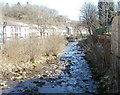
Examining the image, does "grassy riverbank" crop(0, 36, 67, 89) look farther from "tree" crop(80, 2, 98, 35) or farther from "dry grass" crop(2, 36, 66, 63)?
"tree" crop(80, 2, 98, 35)

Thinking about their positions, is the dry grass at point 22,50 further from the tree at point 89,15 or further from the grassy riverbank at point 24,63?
the tree at point 89,15

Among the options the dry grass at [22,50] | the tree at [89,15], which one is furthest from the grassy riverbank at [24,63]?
the tree at [89,15]

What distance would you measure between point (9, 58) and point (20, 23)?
29.2m

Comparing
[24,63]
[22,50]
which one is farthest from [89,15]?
[24,63]

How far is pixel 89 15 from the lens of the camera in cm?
3444

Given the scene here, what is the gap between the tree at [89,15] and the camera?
33.5m

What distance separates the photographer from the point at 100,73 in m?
9.30

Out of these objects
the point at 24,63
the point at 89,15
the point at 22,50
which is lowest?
the point at 24,63

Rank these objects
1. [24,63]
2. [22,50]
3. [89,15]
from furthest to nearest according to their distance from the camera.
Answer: [89,15] < [22,50] < [24,63]

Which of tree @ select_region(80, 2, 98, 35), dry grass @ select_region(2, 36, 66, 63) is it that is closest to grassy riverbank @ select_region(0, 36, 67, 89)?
dry grass @ select_region(2, 36, 66, 63)

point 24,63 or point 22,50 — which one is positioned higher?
point 22,50

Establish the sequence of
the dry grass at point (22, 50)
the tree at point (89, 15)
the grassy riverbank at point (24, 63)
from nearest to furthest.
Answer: the grassy riverbank at point (24, 63) → the dry grass at point (22, 50) → the tree at point (89, 15)

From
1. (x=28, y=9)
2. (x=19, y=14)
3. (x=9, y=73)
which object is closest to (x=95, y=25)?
(x=28, y=9)

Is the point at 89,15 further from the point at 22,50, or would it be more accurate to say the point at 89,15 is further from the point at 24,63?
the point at 24,63
